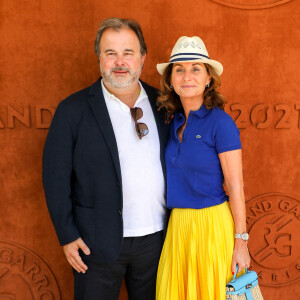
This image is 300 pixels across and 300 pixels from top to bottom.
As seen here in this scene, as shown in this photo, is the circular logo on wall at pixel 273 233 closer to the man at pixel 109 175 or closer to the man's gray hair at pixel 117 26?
the man at pixel 109 175

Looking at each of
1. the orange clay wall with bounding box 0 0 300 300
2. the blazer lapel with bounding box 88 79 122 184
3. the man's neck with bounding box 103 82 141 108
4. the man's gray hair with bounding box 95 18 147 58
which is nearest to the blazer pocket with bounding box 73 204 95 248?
the blazer lapel with bounding box 88 79 122 184

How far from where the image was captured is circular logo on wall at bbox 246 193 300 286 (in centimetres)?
273

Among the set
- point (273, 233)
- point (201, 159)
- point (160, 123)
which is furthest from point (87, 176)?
point (273, 233)

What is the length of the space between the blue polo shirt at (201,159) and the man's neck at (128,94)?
424 millimetres

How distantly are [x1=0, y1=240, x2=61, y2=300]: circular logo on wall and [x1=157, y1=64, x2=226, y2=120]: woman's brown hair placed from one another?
4.94ft

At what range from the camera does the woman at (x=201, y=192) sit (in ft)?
6.23

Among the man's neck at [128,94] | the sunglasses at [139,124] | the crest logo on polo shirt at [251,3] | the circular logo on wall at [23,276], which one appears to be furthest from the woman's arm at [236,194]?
the circular logo on wall at [23,276]

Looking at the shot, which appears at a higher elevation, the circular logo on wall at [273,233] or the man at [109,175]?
the man at [109,175]

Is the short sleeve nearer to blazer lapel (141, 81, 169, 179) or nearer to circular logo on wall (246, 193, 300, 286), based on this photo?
blazer lapel (141, 81, 169, 179)

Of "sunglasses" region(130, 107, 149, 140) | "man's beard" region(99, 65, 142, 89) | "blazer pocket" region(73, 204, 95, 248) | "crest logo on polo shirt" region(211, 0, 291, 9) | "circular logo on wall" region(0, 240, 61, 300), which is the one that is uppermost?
"crest logo on polo shirt" region(211, 0, 291, 9)

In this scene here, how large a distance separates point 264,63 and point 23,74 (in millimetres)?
1804

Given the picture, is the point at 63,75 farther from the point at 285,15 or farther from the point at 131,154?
the point at 285,15

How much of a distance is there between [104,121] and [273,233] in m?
1.72

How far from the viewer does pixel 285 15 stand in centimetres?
257
